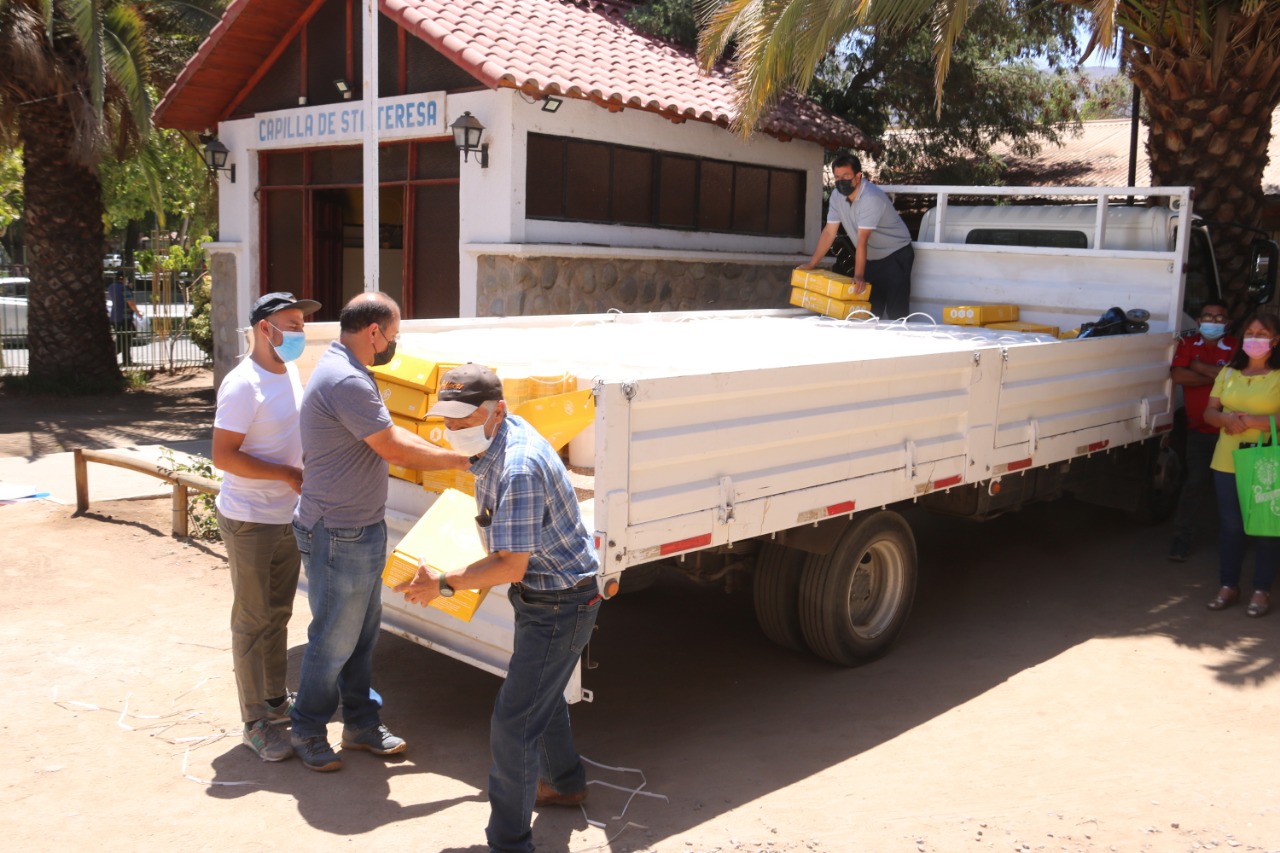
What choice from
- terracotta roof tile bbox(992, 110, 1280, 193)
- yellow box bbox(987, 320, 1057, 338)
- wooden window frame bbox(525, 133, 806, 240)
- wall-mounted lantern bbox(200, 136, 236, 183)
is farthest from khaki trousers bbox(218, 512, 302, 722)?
terracotta roof tile bbox(992, 110, 1280, 193)

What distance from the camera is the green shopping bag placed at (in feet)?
22.8

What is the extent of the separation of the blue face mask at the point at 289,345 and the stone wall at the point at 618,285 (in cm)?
658

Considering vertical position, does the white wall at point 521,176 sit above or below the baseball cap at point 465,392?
above

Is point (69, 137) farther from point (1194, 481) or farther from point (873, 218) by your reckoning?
point (1194, 481)

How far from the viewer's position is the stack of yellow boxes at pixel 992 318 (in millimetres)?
8742

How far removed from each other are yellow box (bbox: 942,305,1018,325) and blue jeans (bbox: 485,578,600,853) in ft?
17.9

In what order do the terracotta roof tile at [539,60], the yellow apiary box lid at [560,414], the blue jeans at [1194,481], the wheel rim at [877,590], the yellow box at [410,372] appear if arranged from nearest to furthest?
the yellow apiary box lid at [560,414], the yellow box at [410,372], the wheel rim at [877,590], the blue jeans at [1194,481], the terracotta roof tile at [539,60]

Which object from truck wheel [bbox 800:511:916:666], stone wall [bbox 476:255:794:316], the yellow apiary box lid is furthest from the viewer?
stone wall [bbox 476:255:794:316]

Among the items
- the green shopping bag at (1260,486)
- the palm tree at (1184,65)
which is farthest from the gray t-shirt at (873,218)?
the green shopping bag at (1260,486)

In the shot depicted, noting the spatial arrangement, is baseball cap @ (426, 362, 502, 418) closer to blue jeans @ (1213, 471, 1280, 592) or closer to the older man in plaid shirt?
the older man in plaid shirt

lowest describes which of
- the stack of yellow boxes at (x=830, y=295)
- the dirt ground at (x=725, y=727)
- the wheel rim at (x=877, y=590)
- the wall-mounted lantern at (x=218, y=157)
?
the dirt ground at (x=725, y=727)

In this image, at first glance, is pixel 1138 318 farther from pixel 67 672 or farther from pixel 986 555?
pixel 67 672

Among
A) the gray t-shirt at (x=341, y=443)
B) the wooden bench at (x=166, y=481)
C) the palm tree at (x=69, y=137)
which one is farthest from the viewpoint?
the palm tree at (x=69, y=137)

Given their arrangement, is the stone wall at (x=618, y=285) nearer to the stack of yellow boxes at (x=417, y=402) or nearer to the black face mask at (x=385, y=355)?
the stack of yellow boxes at (x=417, y=402)
